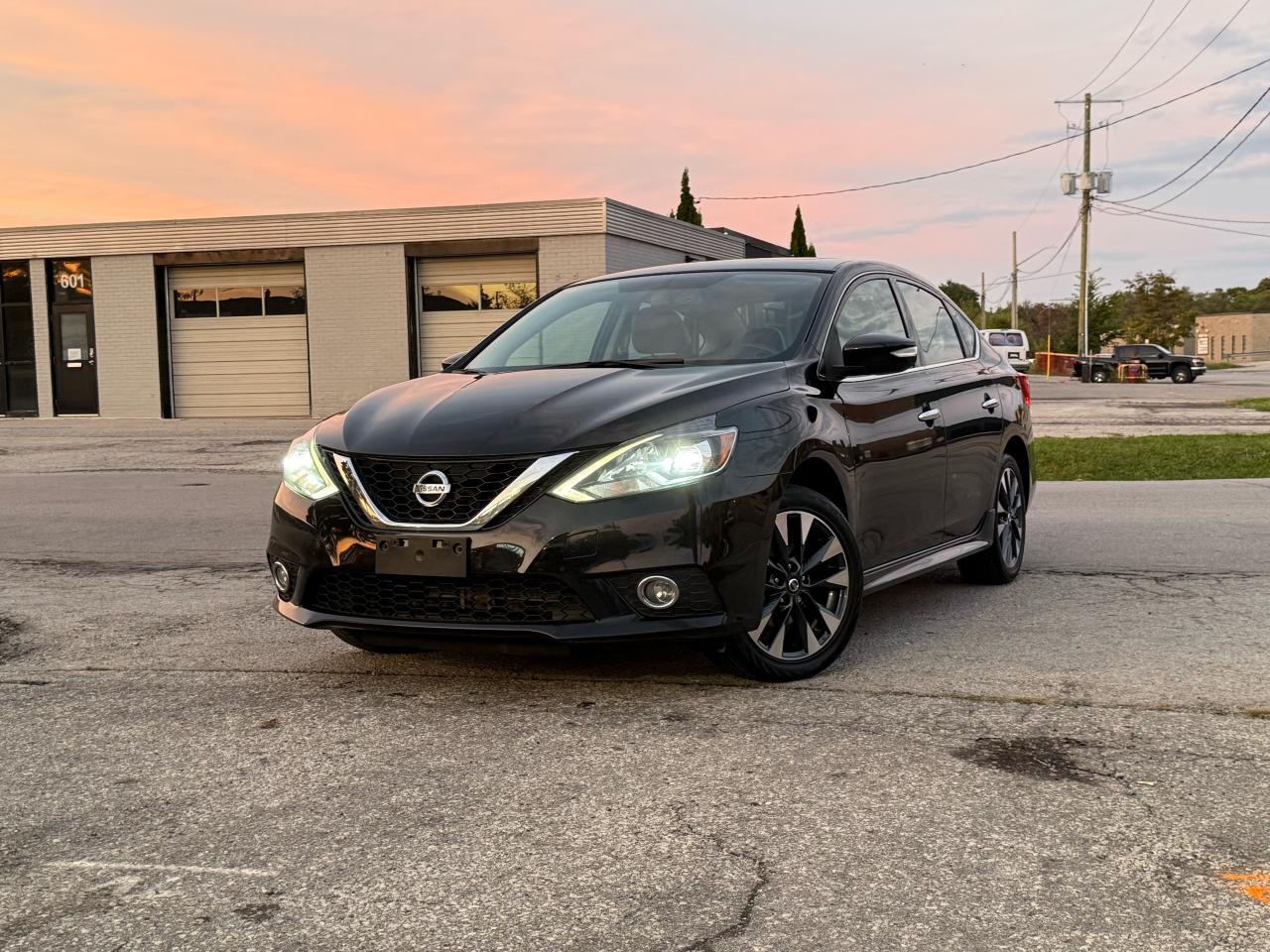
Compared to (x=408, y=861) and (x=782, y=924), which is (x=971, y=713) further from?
(x=408, y=861)

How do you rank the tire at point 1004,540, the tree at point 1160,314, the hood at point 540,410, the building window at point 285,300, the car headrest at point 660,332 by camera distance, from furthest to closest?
the tree at point 1160,314 → the building window at point 285,300 → the tire at point 1004,540 → the car headrest at point 660,332 → the hood at point 540,410

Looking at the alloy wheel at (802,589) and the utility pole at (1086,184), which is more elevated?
the utility pole at (1086,184)

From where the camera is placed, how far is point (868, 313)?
5863 millimetres

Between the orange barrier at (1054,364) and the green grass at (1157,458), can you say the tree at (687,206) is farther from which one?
the green grass at (1157,458)

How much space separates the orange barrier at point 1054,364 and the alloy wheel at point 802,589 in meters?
52.6

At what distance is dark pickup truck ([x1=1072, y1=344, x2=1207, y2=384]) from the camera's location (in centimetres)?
4762

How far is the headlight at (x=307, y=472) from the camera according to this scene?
4617 millimetres

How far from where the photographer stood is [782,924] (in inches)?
109

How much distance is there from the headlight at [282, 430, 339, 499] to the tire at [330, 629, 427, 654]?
1.63 ft

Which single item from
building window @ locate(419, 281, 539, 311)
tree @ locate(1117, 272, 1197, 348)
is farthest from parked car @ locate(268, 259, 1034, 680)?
tree @ locate(1117, 272, 1197, 348)

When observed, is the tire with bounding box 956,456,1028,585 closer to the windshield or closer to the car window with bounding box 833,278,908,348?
the car window with bounding box 833,278,908,348

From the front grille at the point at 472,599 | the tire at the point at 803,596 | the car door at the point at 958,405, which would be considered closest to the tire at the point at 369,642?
the front grille at the point at 472,599

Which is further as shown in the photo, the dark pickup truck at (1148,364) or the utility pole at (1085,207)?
the utility pole at (1085,207)

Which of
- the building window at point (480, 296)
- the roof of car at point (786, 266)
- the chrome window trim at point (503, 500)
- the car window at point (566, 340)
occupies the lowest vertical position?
the chrome window trim at point (503, 500)
